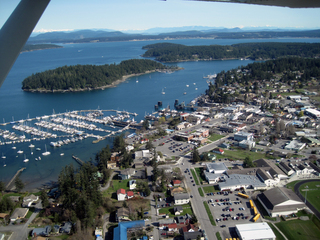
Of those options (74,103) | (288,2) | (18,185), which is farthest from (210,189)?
(74,103)

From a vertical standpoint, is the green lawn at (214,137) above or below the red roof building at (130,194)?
below

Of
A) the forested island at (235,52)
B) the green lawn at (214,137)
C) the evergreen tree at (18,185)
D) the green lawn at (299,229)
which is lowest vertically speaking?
the green lawn at (299,229)

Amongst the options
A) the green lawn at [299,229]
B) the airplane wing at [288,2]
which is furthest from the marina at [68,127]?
the airplane wing at [288,2]

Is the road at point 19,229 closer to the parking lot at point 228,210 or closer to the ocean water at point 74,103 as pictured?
the ocean water at point 74,103

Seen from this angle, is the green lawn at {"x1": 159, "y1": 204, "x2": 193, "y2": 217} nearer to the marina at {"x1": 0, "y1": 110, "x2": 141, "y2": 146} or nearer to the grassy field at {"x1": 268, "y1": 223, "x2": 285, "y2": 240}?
the grassy field at {"x1": 268, "y1": 223, "x2": 285, "y2": 240}

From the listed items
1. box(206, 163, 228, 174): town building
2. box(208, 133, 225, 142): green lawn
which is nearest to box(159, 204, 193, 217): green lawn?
box(206, 163, 228, 174): town building

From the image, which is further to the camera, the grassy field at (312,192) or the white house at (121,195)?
the white house at (121,195)
